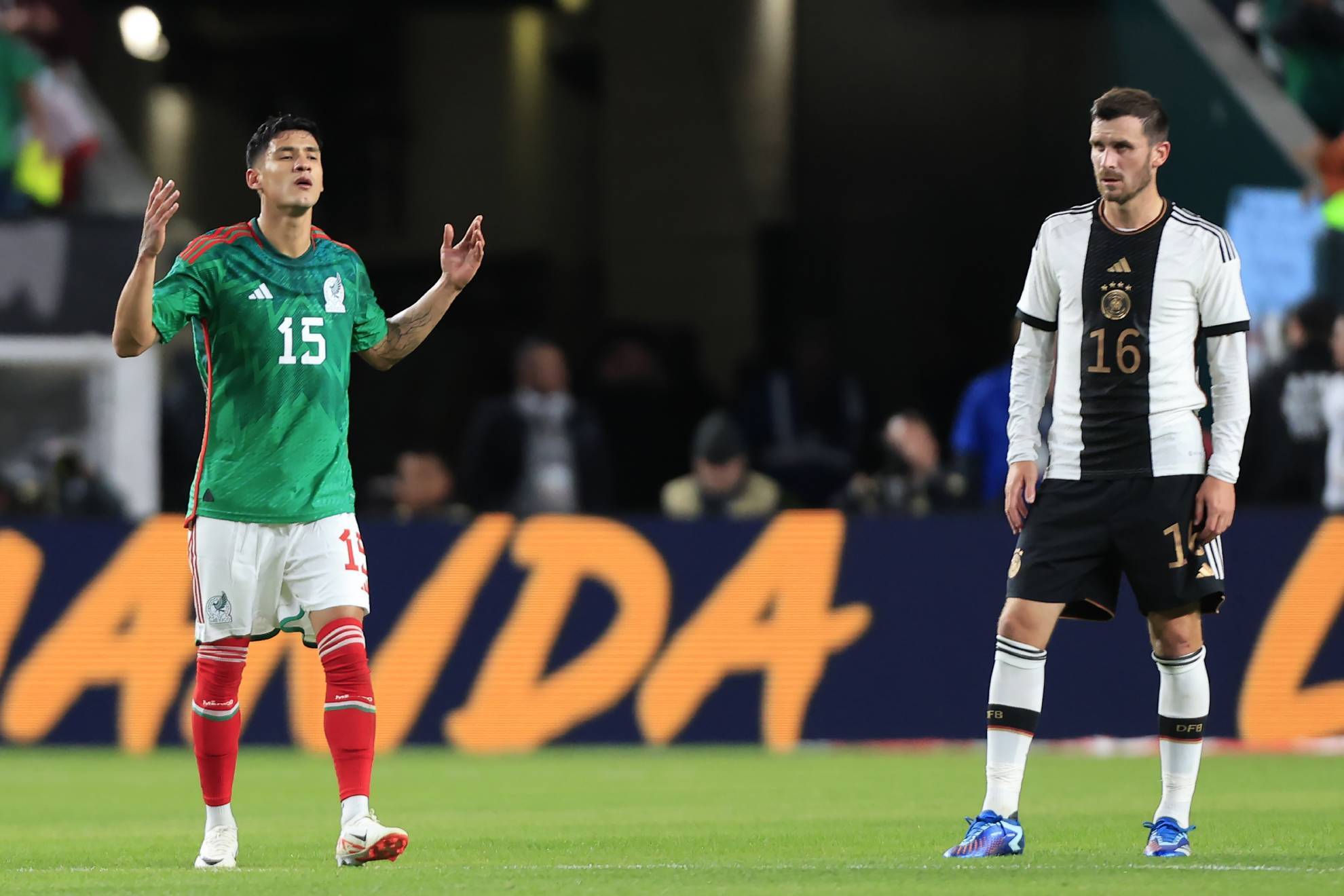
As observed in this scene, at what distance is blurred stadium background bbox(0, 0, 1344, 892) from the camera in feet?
38.6

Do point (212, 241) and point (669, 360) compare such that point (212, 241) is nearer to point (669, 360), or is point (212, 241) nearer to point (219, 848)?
point (219, 848)

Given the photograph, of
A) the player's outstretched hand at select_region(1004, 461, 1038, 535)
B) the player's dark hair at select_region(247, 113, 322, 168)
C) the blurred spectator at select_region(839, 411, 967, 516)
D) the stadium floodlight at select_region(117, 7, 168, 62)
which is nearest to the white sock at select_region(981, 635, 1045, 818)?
the player's outstretched hand at select_region(1004, 461, 1038, 535)

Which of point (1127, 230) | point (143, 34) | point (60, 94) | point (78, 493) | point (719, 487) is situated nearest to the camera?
point (1127, 230)

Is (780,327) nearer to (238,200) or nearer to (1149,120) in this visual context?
(238,200)

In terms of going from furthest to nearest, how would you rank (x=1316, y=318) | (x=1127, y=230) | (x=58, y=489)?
(x=58, y=489)
(x=1316, y=318)
(x=1127, y=230)

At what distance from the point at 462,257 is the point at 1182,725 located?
239cm

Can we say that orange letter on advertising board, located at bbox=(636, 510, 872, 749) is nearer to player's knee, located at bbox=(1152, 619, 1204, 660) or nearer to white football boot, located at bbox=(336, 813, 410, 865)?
player's knee, located at bbox=(1152, 619, 1204, 660)

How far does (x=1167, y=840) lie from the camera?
6.32 m

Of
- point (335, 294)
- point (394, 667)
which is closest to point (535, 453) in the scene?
point (394, 667)

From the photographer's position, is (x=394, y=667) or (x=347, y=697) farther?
(x=394, y=667)

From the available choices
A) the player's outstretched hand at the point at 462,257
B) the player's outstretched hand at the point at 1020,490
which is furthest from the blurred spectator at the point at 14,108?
the player's outstretched hand at the point at 1020,490

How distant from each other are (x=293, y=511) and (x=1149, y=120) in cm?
250

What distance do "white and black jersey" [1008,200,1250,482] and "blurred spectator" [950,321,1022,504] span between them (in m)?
5.90

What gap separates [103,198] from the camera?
16125 mm
